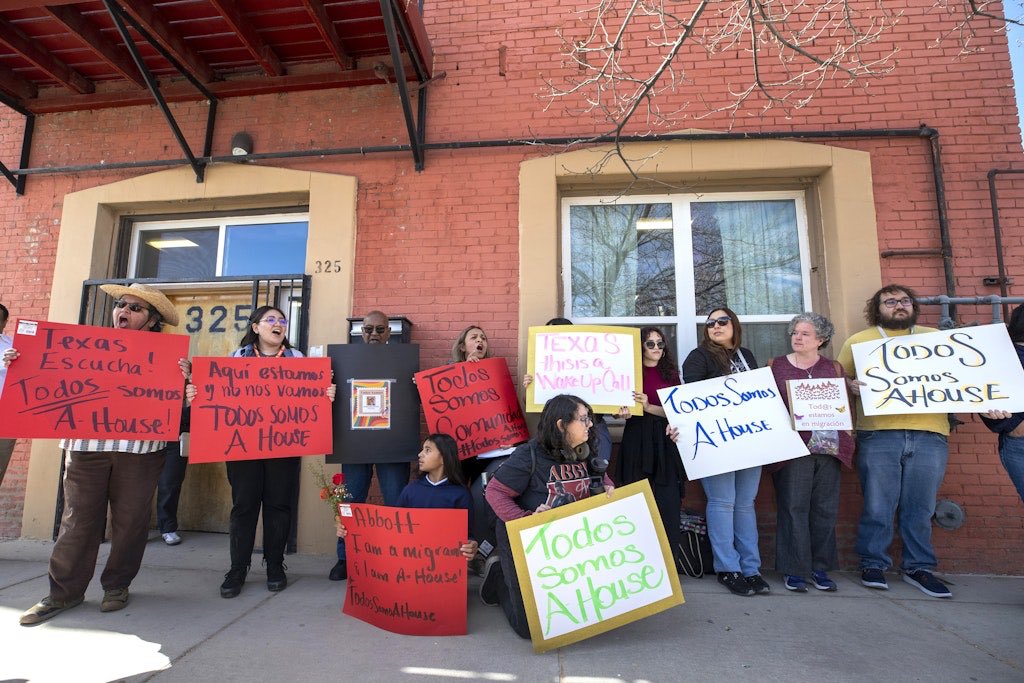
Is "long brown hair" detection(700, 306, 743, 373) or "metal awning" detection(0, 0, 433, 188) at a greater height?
"metal awning" detection(0, 0, 433, 188)

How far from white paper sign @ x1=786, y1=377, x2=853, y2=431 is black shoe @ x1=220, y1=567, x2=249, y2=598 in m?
3.90

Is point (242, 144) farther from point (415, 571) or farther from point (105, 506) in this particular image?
point (415, 571)

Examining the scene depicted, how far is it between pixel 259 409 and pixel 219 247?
Result: 2.61 m

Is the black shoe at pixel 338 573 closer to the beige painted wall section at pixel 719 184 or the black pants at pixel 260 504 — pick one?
the black pants at pixel 260 504

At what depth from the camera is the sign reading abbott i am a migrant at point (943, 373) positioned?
11.7 ft

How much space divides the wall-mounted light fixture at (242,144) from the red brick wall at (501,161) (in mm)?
147

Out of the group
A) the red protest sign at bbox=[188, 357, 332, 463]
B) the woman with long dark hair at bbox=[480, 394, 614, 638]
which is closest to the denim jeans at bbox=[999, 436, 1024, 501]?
the woman with long dark hair at bbox=[480, 394, 614, 638]

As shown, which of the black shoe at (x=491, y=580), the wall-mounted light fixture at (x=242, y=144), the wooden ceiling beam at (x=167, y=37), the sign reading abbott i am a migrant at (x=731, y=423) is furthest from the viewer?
the wall-mounted light fixture at (x=242, y=144)

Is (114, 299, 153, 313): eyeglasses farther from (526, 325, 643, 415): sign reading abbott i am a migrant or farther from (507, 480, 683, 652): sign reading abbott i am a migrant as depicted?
(507, 480, 683, 652): sign reading abbott i am a migrant

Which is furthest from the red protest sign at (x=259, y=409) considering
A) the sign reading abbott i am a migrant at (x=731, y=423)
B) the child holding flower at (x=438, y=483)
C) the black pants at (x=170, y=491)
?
the sign reading abbott i am a migrant at (x=731, y=423)

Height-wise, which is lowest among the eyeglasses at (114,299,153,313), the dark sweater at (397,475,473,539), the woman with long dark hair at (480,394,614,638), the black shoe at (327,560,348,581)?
the black shoe at (327,560,348,581)

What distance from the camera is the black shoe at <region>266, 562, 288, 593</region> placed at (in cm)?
363

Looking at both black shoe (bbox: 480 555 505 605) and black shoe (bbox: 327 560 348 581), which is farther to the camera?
black shoe (bbox: 327 560 348 581)

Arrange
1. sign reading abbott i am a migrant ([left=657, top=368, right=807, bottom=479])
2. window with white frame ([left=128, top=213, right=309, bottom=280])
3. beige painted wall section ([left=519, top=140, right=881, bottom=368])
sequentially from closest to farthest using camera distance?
sign reading abbott i am a migrant ([left=657, top=368, right=807, bottom=479]), beige painted wall section ([left=519, top=140, right=881, bottom=368]), window with white frame ([left=128, top=213, right=309, bottom=280])
